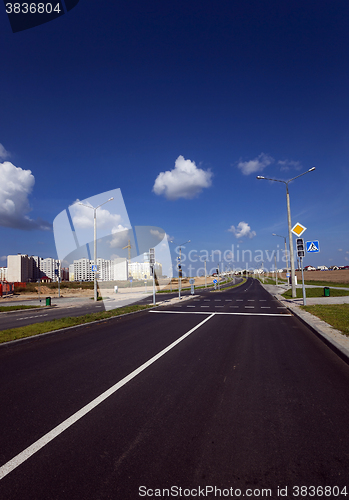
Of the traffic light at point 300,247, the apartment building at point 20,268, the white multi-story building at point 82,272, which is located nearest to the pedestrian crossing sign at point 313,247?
the traffic light at point 300,247

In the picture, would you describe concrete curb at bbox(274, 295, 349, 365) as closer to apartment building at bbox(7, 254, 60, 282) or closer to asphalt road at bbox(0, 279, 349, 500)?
asphalt road at bbox(0, 279, 349, 500)

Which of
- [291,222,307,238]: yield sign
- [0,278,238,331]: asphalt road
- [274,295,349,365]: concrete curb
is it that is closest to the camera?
[274,295,349,365]: concrete curb

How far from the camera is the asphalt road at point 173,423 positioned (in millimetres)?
2584

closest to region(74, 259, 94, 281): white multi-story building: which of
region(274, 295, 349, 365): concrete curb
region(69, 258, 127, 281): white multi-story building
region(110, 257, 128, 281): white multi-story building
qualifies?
region(69, 258, 127, 281): white multi-story building

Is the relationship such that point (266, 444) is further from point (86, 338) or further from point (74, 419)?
point (86, 338)

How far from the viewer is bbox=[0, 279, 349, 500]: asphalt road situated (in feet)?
8.48

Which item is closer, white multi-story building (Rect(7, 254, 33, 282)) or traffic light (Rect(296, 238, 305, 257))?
traffic light (Rect(296, 238, 305, 257))

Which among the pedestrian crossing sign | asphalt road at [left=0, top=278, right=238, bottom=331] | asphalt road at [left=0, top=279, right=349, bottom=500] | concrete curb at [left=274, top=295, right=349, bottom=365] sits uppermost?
the pedestrian crossing sign

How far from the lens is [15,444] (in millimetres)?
3205

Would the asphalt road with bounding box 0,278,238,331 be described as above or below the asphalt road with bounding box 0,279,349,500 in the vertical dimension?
below

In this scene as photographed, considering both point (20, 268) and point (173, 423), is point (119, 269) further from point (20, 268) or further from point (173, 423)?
point (173, 423)

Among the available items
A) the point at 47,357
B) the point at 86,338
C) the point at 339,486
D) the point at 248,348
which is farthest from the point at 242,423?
the point at 86,338

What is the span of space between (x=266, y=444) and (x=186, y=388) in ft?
6.18

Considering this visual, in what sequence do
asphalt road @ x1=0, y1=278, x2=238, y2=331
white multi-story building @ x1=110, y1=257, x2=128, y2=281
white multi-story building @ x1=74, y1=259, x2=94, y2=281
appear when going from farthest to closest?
white multi-story building @ x1=74, y1=259, x2=94, y2=281, white multi-story building @ x1=110, y1=257, x2=128, y2=281, asphalt road @ x1=0, y1=278, x2=238, y2=331
